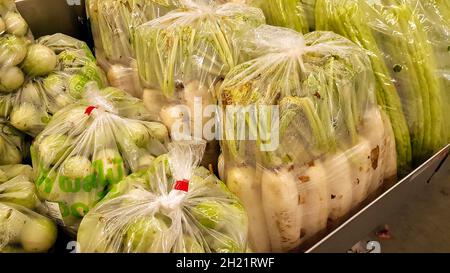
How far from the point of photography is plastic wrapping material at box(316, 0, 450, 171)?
1129 millimetres

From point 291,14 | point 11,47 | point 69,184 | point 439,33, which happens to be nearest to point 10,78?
point 11,47

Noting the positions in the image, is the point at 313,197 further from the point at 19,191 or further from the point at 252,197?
the point at 19,191

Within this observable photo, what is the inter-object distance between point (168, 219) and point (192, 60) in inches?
18.7

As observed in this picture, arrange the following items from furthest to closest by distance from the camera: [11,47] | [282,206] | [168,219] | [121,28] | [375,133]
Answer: [121,28]
[11,47]
[375,133]
[282,206]
[168,219]

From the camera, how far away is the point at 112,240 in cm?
79

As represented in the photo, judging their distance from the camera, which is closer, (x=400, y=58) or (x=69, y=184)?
(x=69, y=184)

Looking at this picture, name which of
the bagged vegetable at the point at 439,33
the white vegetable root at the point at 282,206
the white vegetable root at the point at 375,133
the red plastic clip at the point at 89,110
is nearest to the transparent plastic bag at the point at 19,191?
the red plastic clip at the point at 89,110

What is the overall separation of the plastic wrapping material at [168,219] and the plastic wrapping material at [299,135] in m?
0.11

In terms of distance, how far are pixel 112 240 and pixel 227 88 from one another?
1.40ft

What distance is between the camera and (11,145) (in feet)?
4.23

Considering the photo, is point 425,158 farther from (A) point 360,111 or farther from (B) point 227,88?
(B) point 227,88

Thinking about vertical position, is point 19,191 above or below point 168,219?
below

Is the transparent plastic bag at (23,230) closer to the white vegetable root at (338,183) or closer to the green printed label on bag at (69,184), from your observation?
the green printed label on bag at (69,184)
